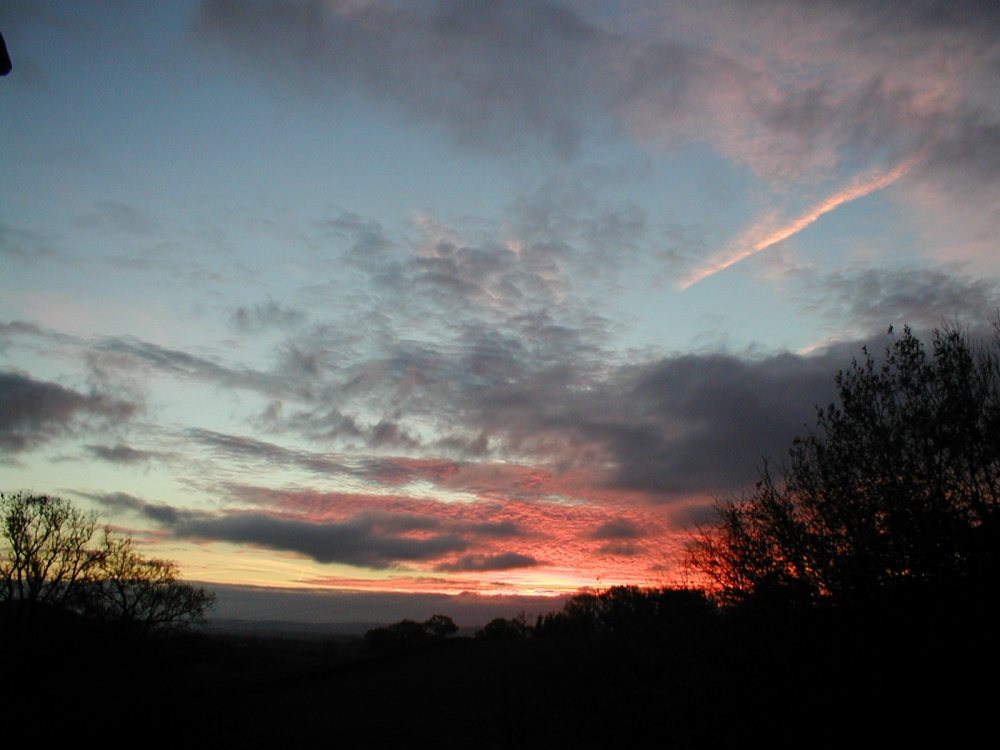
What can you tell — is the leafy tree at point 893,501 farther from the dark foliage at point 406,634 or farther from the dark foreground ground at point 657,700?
the dark foliage at point 406,634

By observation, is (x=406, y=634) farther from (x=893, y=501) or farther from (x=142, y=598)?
(x=893, y=501)

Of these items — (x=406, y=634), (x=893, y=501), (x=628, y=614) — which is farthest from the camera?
(x=406, y=634)

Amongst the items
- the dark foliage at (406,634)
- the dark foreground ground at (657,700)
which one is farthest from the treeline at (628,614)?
the dark foliage at (406,634)

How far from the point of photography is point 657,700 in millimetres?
14984

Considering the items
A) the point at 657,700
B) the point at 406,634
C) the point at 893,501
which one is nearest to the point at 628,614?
the point at 657,700

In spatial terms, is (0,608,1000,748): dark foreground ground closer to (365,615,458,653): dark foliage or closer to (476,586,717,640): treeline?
(476,586,717,640): treeline

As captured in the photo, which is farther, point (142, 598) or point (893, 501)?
point (142, 598)

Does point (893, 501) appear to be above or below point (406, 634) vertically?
above

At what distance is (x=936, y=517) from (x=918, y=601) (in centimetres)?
139

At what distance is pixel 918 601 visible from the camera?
379 inches

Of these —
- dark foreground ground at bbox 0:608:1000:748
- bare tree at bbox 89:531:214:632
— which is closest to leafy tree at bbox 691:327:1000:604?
dark foreground ground at bbox 0:608:1000:748

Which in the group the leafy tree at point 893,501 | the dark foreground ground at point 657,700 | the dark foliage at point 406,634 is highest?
the leafy tree at point 893,501

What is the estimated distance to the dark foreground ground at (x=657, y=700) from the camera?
29.4 ft

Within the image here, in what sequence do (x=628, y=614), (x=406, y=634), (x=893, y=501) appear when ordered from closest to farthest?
1. (x=893, y=501)
2. (x=628, y=614)
3. (x=406, y=634)
